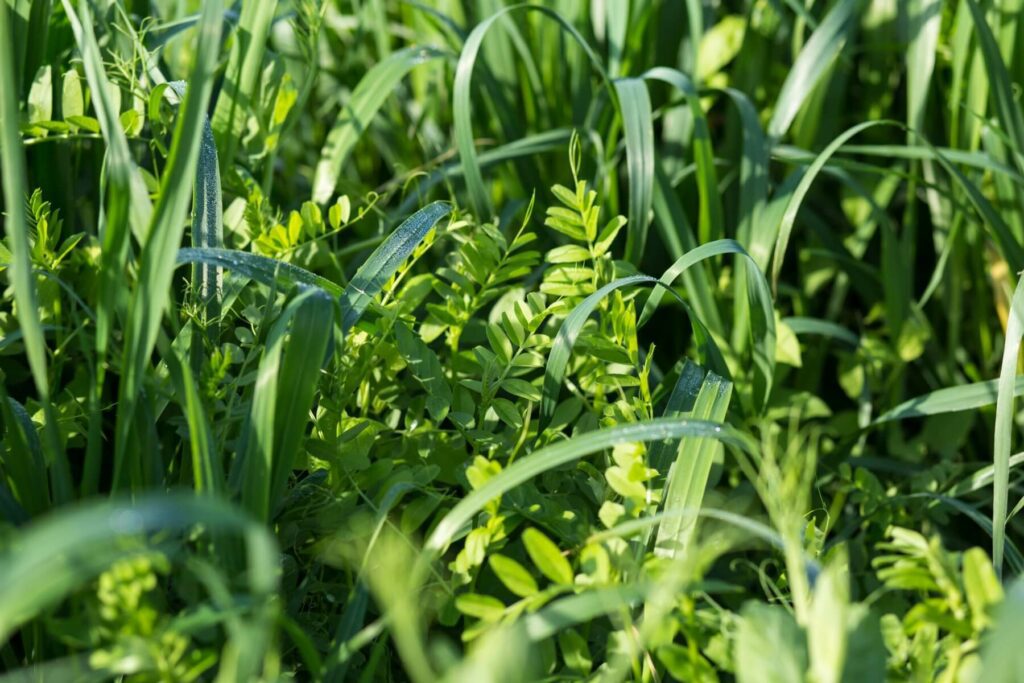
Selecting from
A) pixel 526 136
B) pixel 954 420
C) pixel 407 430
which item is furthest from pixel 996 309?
pixel 407 430

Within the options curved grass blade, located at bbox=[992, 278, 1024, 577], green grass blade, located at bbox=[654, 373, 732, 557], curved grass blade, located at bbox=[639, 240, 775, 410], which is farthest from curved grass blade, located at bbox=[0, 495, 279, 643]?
curved grass blade, located at bbox=[992, 278, 1024, 577]

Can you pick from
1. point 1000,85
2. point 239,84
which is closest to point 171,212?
point 239,84

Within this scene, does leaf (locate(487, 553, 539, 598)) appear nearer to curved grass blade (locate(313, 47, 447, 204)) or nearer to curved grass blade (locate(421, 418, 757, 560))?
curved grass blade (locate(421, 418, 757, 560))

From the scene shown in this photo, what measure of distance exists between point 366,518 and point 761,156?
736 millimetres

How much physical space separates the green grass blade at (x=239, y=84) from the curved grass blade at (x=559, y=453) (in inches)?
23.1

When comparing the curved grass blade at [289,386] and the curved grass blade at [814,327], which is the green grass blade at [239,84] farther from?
the curved grass blade at [814,327]

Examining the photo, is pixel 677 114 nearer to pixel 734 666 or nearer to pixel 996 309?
pixel 996 309

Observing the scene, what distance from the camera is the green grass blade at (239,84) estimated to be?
115cm

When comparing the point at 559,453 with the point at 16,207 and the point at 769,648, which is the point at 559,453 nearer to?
the point at 769,648

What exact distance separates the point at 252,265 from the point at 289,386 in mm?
153

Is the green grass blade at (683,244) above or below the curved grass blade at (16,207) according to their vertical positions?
below

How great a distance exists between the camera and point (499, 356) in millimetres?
986

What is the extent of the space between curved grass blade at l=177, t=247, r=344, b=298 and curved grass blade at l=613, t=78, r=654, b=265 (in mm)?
445

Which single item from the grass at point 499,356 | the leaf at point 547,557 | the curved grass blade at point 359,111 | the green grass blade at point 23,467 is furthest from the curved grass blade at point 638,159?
the green grass blade at point 23,467
